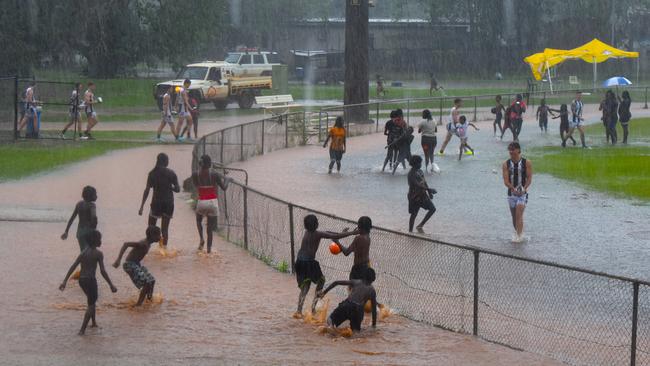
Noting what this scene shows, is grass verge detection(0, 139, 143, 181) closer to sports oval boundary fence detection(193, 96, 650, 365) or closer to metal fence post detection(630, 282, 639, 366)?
sports oval boundary fence detection(193, 96, 650, 365)

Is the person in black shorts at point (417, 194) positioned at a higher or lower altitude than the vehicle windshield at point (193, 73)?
lower

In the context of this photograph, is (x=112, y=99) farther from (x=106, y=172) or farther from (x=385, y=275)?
(x=385, y=275)

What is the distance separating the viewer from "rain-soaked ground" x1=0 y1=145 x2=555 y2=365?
36.3 feet

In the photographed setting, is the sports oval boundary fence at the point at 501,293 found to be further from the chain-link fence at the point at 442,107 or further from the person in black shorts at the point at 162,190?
the chain-link fence at the point at 442,107

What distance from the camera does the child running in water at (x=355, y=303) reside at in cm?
1167

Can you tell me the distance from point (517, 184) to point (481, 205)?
4225 millimetres

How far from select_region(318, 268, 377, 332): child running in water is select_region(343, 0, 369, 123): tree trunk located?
31531 millimetres

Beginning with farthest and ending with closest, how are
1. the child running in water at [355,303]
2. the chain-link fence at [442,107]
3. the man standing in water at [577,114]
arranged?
the chain-link fence at [442,107], the man standing in water at [577,114], the child running in water at [355,303]

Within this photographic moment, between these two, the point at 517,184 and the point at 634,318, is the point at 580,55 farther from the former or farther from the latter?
the point at 634,318

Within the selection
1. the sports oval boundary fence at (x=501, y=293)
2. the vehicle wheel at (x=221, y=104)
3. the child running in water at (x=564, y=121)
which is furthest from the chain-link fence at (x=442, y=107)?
the sports oval boundary fence at (x=501, y=293)

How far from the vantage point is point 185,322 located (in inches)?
488

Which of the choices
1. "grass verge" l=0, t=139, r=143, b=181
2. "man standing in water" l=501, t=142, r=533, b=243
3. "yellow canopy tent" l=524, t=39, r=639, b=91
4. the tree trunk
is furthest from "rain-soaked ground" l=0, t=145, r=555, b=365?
"yellow canopy tent" l=524, t=39, r=639, b=91

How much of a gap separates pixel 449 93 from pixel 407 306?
162 ft

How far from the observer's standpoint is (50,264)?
1559 cm
